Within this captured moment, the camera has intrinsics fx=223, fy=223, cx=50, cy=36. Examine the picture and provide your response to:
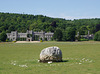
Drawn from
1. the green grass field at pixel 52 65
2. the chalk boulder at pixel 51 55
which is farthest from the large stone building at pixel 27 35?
the chalk boulder at pixel 51 55

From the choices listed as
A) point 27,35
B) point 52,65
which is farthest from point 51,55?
point 27,35

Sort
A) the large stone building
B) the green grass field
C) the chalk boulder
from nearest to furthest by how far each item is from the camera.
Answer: the green grass field → the chalk boulder → the large stone building

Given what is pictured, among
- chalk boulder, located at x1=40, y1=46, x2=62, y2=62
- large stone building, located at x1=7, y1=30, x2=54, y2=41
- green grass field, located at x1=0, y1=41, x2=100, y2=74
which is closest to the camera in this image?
green grass field, located at x1=0, y1=41, x2=100, y2=74

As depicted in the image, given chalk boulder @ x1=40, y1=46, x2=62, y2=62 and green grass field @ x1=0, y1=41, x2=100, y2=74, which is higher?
chalk boulder @ x1=40, y1=46, x2=62, y2=62

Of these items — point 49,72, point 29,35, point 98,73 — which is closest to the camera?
point 98,73

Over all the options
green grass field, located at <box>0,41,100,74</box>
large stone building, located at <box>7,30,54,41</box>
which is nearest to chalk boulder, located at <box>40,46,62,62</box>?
green grass field, located at <box>0,41,100,74</box>

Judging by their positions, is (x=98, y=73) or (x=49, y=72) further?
(x=49, y=72)

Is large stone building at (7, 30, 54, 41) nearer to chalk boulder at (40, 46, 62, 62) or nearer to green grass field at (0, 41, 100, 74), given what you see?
green grass field at (0, 41, 100, 74)

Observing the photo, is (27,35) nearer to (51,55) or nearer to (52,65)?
(51,55)

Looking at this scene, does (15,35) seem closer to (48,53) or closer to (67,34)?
(67,34)

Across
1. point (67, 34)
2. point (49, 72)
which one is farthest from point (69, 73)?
point (67, 34)

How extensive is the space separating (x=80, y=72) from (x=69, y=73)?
856mm

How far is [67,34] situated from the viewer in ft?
458

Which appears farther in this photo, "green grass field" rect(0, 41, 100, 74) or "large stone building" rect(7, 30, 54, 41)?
"large stone building" rect(7, 30, 54, 41)
